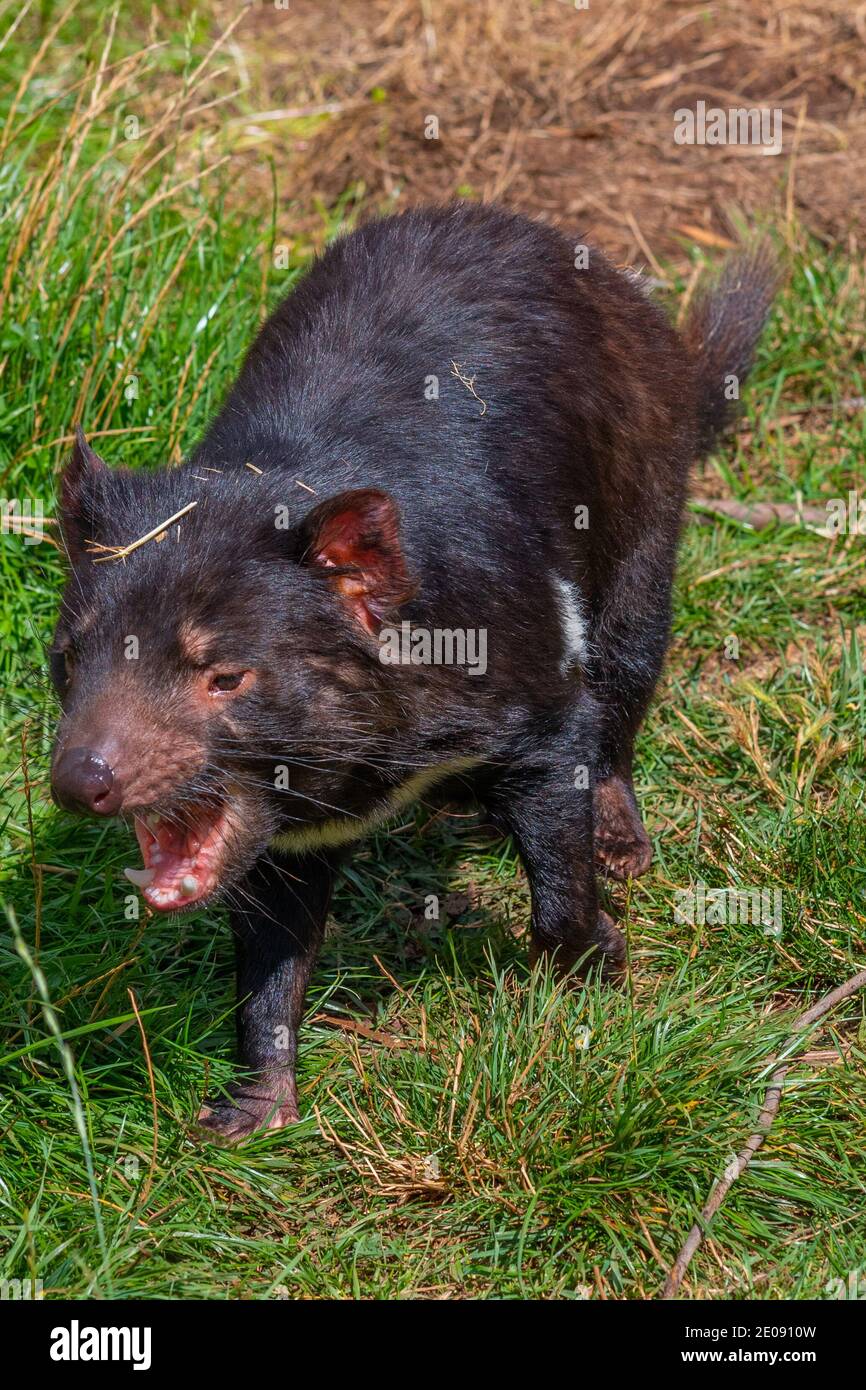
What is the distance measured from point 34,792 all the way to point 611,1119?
1717 millimetres

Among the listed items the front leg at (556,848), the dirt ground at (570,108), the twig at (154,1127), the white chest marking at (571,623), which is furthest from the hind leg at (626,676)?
the dirt ground at (570,108)

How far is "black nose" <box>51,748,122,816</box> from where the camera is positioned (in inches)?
100.0

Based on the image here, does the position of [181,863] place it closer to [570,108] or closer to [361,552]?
[361,552]

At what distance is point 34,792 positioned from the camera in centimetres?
395

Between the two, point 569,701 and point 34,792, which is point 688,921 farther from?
point 34,792

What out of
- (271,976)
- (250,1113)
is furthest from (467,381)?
(250,1113)

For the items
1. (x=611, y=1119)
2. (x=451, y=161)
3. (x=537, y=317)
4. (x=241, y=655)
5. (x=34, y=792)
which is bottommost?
(x=611, y=1119)

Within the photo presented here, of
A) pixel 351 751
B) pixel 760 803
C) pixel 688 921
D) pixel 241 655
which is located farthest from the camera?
pixel 760 803

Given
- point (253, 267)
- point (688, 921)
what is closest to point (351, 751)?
point (688, 921)

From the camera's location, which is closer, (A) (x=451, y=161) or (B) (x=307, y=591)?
(B) (x=307, y=591)

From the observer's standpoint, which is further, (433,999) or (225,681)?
(433,999)

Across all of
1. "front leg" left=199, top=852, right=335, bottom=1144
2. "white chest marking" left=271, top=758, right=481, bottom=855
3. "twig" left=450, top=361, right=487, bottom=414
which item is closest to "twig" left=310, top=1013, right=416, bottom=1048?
"front leg" left=199, top=852, right=335, bottom=1144

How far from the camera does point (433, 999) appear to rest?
3.43 meters

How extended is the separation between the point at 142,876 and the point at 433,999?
884 millimetres
